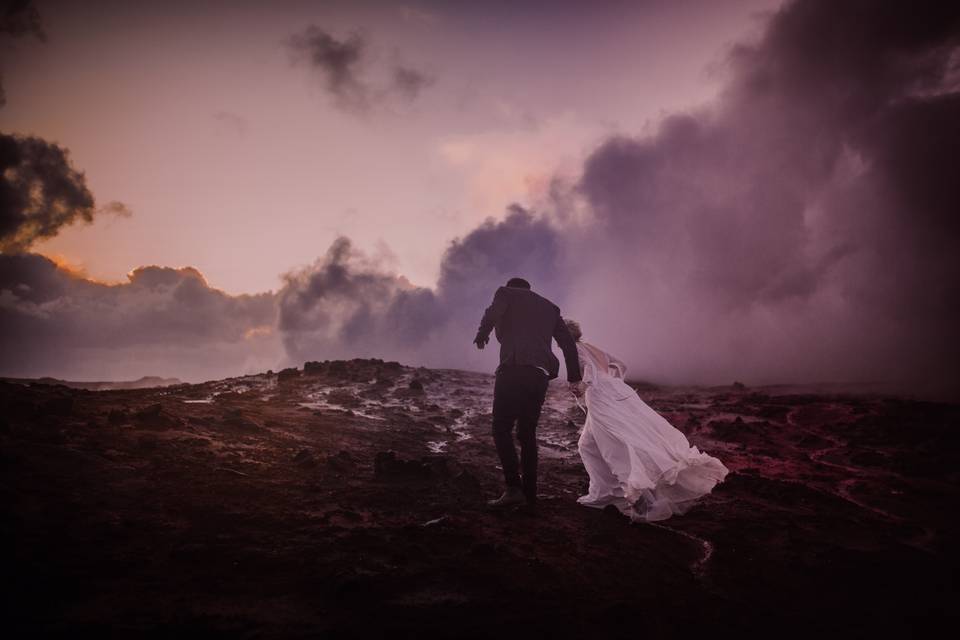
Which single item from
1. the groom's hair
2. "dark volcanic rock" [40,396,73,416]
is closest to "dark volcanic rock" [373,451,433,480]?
the groom's hair

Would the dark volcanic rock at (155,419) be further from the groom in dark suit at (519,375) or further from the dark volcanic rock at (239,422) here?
the groom in dark suit at (519,375)

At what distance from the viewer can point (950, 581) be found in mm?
3943

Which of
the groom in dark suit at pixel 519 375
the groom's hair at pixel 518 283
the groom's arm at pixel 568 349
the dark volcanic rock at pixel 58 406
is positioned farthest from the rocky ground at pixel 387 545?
the groom's hair at pixel 518 283

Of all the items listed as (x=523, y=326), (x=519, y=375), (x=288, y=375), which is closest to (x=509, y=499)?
(x=519, y=375)

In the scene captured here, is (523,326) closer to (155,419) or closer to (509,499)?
(509,499)

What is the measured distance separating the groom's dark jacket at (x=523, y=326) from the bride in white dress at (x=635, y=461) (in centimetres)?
105

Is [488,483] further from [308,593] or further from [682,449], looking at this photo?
[308,593]

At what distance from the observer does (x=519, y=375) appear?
17.9ft

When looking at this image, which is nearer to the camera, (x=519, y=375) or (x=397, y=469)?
(x=519, y=375)

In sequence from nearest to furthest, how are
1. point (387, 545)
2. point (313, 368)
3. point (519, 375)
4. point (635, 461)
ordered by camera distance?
point (387, 545) < point (519, 375) < point (635, 461) < point (313, 368)

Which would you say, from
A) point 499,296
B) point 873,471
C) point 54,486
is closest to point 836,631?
point 499,296

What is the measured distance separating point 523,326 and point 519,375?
61cm

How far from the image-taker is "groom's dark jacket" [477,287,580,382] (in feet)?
18.1

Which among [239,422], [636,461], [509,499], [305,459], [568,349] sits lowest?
[509,499]
